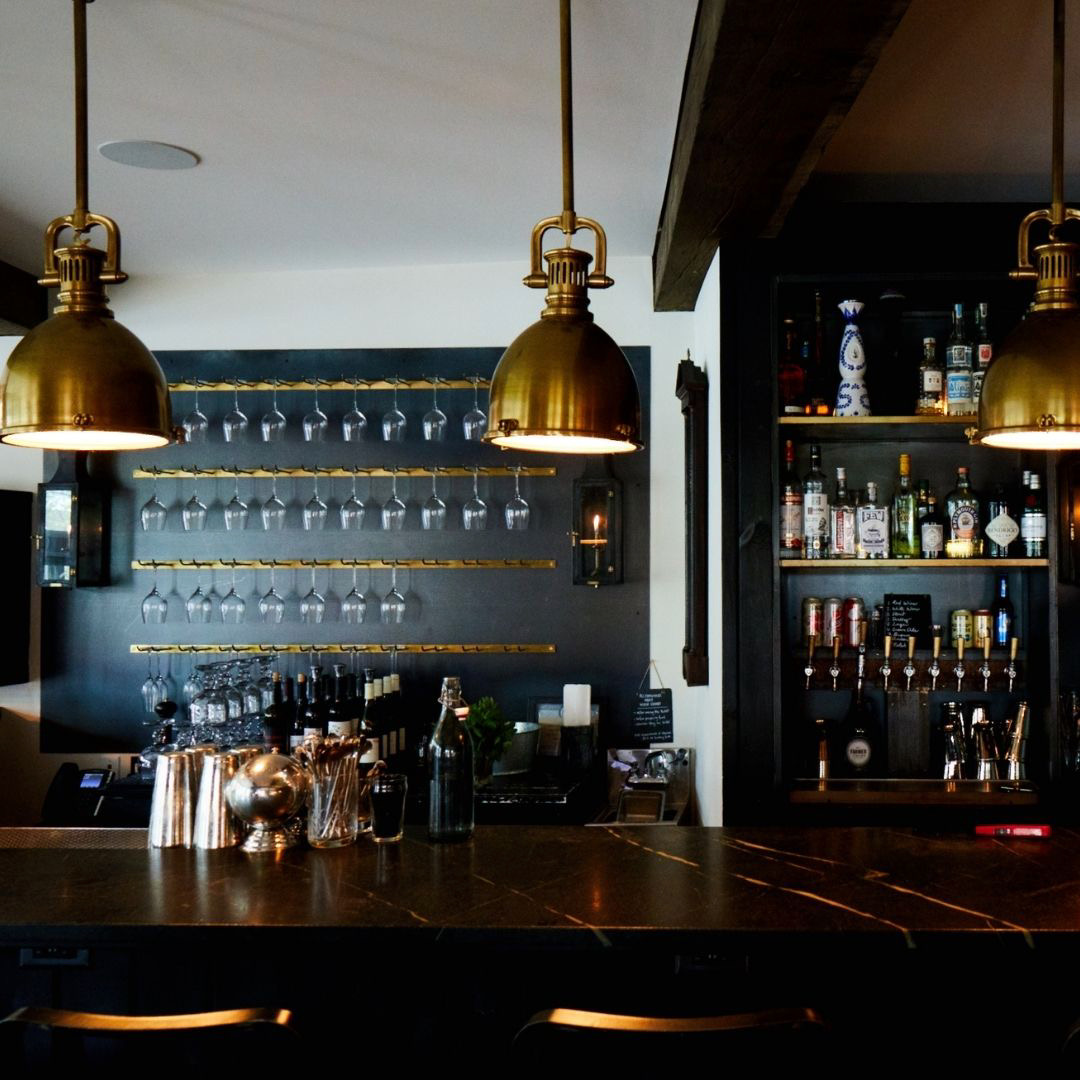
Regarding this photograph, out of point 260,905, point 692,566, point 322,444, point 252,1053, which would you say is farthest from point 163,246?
point 252,1053

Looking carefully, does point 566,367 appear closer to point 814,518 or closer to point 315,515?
point 814,518

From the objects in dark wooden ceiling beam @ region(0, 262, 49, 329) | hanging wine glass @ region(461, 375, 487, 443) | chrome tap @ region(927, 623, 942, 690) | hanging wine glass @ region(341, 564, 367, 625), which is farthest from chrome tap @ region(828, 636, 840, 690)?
dark wooden ceiling beam @ region(0, 262, 49, 329)

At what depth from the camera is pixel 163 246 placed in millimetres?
4254

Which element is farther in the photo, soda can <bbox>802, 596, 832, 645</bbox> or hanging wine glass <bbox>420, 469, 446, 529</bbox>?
hanging wine glass <bbox>420, 469, 446, 529</bbox>

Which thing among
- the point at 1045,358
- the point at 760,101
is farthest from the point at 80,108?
the point at 1045,358

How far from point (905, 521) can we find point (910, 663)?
1.55ft

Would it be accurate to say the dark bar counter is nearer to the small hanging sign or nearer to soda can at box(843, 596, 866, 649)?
soda can at box(843, 596, 866, 649)

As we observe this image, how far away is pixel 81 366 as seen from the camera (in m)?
1.89

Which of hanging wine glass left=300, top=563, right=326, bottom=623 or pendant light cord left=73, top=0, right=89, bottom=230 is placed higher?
pendant light cord left=73, top=0, right=89, bottom=230

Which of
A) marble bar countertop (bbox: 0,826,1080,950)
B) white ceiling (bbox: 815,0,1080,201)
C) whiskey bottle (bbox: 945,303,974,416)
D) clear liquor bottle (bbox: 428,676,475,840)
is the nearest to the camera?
marble bar countertop (bbox: 0,826,1080,950)

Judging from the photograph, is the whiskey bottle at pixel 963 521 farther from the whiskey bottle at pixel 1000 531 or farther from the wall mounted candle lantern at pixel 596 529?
the wall mounted candle lantern at pixel 596 529

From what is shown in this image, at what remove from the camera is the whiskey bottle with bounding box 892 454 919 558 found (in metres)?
3.62

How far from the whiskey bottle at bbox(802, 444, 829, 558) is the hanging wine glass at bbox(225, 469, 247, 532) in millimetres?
2132

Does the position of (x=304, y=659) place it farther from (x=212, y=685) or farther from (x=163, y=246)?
(x=163, y=246)
